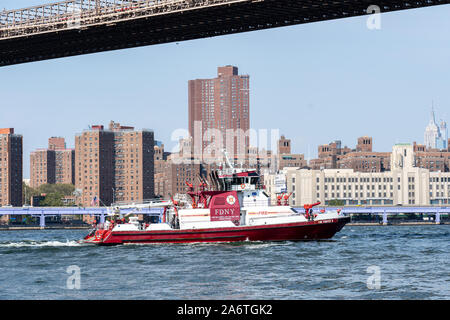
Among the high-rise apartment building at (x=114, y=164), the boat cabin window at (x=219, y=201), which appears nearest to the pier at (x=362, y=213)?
the high-rise apartment building at (x=114, y=164)

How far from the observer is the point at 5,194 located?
16200 centimetres

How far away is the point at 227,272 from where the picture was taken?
26.4 meters

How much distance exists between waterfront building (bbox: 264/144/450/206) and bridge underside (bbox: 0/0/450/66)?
4015 inches

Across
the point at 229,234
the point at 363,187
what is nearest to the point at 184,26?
the point at 229,234

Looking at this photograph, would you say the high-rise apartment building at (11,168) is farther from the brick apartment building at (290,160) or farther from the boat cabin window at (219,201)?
the boat cabin window at (219,201)

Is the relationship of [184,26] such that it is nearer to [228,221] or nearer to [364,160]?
[228,221]

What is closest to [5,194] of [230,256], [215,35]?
[215,35]

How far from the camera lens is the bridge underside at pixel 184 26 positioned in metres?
42.1

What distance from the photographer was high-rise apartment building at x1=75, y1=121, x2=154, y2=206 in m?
156

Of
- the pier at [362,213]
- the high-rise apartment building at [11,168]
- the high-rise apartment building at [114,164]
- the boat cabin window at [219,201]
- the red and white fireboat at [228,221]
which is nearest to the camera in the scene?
the red and white fireboat at [228,221]

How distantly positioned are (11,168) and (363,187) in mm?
80855

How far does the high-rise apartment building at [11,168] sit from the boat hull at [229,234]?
413 ft
